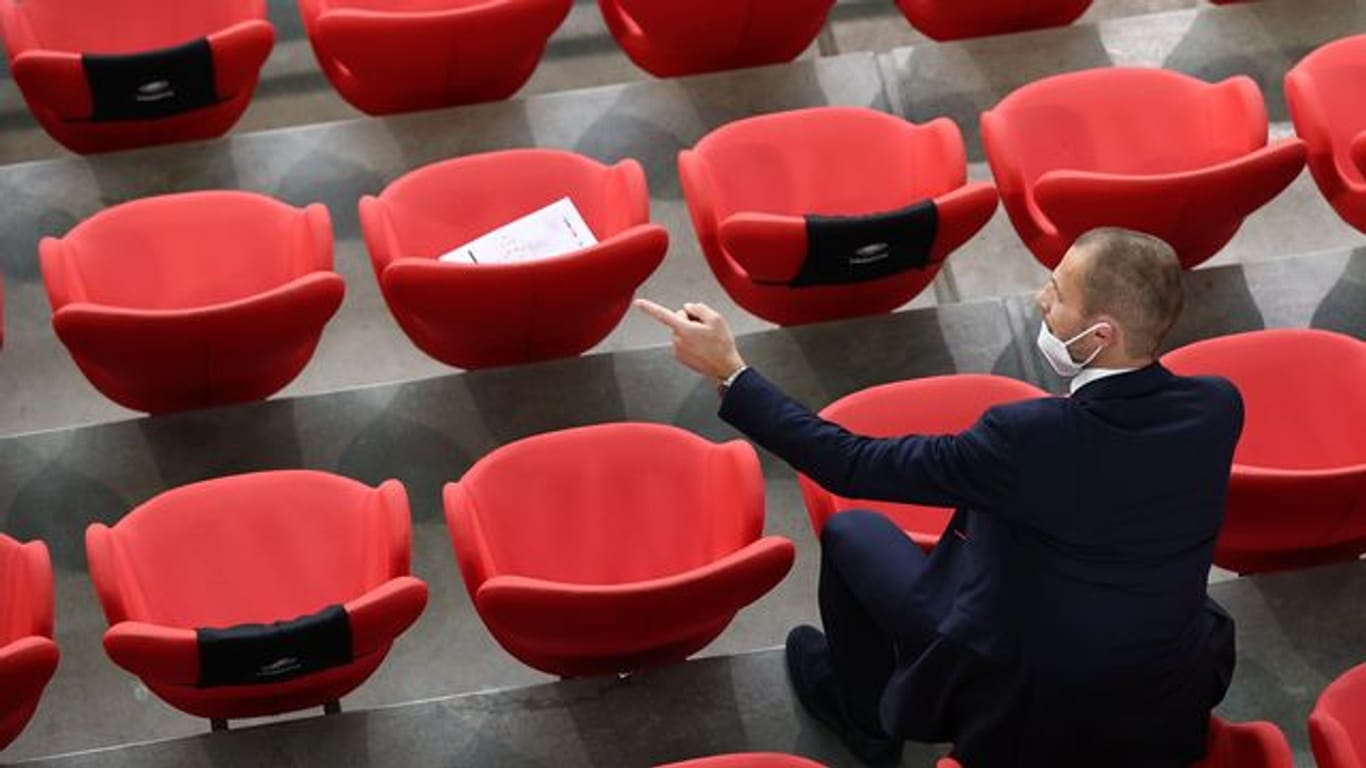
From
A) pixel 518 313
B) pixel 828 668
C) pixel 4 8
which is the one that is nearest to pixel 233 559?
pixel 518 313

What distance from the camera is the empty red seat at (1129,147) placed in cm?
224

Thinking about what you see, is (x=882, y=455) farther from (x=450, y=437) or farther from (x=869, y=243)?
(x=450, y=437)

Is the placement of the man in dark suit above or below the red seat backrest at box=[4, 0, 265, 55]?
above

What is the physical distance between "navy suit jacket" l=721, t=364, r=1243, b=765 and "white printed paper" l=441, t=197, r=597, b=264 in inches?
24.4

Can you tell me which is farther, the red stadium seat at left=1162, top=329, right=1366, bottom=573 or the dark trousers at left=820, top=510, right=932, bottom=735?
the red stadium seat at left=1162, top=329, right=1366, bottom=573

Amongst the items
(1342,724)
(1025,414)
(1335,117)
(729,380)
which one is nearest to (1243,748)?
(1342,724)

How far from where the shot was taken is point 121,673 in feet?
7.14

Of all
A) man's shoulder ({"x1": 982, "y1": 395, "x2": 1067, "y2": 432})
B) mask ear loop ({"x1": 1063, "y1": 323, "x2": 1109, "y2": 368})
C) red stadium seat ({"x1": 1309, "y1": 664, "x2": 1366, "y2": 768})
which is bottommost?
red stadium seat ({"x1": 1309, "y1": 664, "x2": 1366, "y2": 768})

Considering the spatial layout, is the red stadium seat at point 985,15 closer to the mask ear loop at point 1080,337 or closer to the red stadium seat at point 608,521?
the red stadium seat at point 608,521

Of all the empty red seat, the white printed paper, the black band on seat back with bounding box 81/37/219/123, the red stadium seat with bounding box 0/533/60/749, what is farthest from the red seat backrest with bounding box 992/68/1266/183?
the red stadium seat with bounding box 0/533/60/749

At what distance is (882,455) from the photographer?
1.66 meters

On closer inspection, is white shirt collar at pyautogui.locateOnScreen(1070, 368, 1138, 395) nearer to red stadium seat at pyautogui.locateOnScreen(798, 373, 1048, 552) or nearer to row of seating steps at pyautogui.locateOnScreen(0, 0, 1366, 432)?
red stadium seat at pyautogui.locateOnScreen(798, 373, 1048, 552)

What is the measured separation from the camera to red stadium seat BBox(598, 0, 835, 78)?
8.79 feet

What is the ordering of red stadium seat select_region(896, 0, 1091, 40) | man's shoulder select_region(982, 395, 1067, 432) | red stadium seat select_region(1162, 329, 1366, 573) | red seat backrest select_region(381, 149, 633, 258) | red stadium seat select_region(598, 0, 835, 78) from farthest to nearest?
red stadium seat select_region(896, 0, 1091, 40) < red stadium seat select_region(598, 0, 835, 78) < red seat backrest select_region(381, 149, 633, 258) < red stadium seat select_region(1162, 329, 1366, 573) < man's shoulder select_region(982, 395, 1067, 432)
